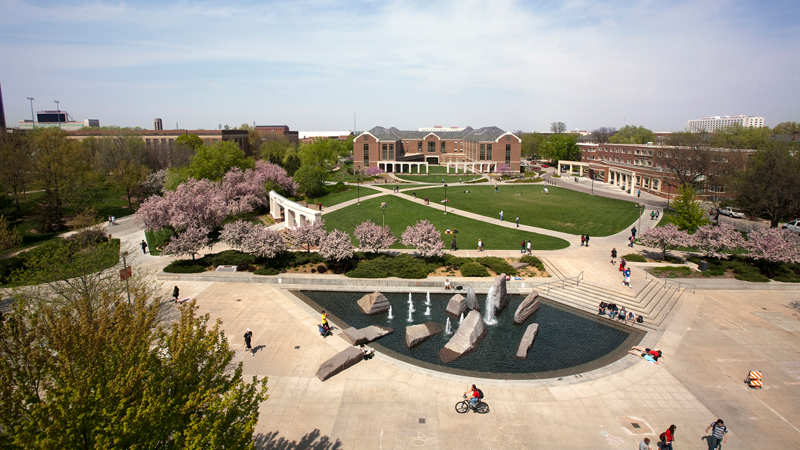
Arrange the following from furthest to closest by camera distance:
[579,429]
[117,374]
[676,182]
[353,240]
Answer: [676,182], [353,240], [579,429], [117,374]

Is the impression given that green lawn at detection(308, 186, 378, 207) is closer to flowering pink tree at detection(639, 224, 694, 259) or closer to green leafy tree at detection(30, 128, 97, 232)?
green leafy tree at detection(30, 128, 97, 232)

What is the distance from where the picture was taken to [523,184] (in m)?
81.4

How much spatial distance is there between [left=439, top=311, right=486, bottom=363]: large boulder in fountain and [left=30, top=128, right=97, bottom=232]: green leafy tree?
5151 cm

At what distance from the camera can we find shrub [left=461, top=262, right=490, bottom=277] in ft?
107

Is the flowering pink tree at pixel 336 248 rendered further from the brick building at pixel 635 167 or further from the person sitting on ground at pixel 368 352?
the brick building at pixel 635 167

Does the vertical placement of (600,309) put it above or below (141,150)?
below

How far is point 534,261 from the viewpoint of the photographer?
1372 inches

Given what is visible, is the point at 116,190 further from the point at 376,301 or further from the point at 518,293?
the point at 518,293

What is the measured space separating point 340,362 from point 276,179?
48.3 metres

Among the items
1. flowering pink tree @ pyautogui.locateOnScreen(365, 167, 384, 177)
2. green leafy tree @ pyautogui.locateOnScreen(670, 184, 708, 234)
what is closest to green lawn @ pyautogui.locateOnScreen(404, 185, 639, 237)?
green leafy tree @ pyautogui.locateOnScreen(670, 184, 708, 234)

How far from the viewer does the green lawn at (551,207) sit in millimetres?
49344

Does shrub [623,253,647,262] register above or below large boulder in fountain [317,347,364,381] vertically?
above

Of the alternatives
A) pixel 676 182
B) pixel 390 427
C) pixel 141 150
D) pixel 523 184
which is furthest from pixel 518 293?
pixel 141 150

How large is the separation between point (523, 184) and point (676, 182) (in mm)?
25593
